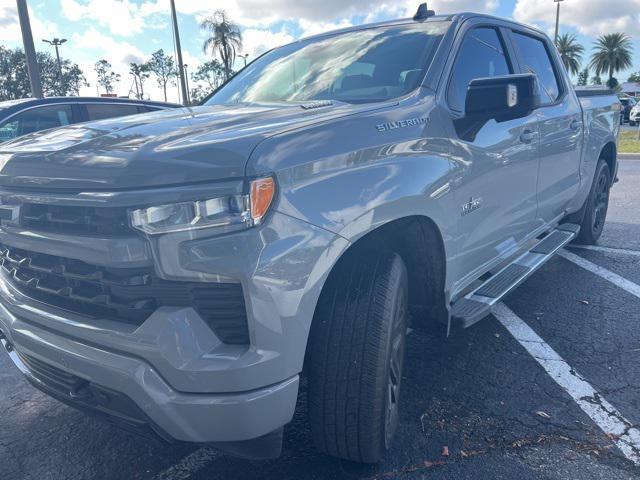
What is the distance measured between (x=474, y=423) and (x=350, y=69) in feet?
6.51

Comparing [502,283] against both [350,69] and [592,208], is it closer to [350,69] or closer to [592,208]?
[350,69]

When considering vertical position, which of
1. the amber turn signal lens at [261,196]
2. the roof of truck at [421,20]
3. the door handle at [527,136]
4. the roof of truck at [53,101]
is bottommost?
the door handle at [527,136]

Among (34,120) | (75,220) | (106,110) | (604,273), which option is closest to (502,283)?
(604,273)

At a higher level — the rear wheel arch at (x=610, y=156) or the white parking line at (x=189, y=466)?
the rear wheel arch at (x=610, y=156)

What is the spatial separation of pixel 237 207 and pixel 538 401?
77.0 inches

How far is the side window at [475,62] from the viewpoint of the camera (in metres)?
2.79

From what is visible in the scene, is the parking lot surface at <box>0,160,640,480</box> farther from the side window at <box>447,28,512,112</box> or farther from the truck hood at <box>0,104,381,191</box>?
the side window at <box>447,28,512,112</box>

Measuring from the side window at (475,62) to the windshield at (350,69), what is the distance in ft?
0.58

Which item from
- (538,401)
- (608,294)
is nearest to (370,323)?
(538,401)

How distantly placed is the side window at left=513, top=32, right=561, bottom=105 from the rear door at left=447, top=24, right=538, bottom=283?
0.33 metres

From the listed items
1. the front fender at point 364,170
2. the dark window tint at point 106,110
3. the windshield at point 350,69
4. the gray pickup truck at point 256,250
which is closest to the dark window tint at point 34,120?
the dark window tint at point 106,110

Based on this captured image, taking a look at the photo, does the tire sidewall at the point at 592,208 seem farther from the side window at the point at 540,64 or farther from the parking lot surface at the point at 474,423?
the parking lot surface at the point at 474,423

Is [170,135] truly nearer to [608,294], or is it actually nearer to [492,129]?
[492,129]

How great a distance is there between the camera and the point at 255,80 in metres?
3.55
